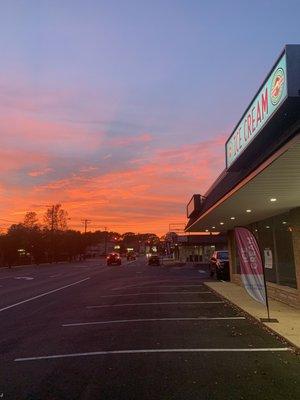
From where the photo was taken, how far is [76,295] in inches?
824

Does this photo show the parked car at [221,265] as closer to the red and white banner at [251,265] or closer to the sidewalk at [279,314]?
the sidewalk at [279,314]

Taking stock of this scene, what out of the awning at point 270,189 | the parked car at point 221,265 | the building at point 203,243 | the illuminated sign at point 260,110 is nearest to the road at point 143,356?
the awning at point 270,189

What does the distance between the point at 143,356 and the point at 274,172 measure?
438 centimetres

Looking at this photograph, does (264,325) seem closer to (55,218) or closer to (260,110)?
(260,110)

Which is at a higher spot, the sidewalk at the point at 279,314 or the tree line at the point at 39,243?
the tree line at the point at 39,243

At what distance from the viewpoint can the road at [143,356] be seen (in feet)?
21.2

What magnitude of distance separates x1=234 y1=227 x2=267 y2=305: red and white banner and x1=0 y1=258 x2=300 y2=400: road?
85 centimetres

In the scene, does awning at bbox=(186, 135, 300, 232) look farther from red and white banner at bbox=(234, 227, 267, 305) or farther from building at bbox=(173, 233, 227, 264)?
building at bbox=(173, 233, 227, 264)

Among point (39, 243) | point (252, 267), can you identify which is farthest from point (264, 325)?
point (39, 243)

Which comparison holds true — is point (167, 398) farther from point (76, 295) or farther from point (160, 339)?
point (76, 295)

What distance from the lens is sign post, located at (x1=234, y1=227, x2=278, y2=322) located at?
12102 millimetres

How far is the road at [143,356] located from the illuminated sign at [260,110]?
4.76m

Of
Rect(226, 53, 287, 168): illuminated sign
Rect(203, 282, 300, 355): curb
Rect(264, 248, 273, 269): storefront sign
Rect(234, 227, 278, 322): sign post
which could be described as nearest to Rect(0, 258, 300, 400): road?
Rect(203, 282, 300, 355): curb

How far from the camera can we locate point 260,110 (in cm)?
1091
